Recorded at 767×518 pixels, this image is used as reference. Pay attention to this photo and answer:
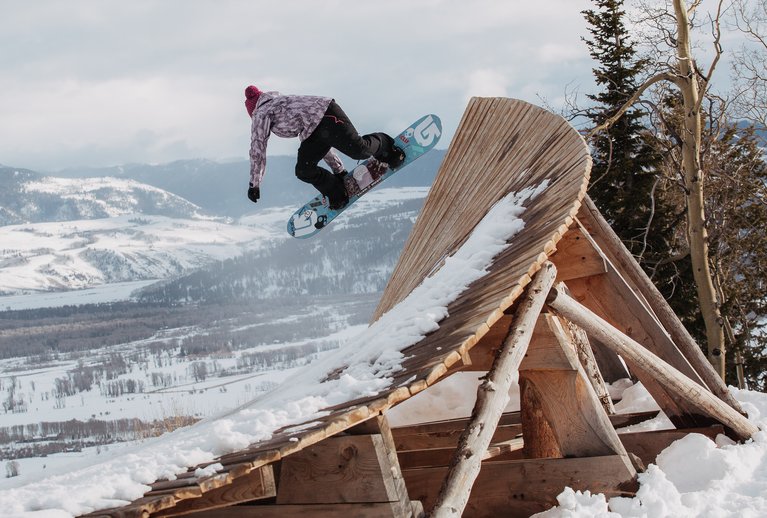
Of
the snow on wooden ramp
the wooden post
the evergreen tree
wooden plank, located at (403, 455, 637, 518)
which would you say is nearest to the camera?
the snow on wooden ramp

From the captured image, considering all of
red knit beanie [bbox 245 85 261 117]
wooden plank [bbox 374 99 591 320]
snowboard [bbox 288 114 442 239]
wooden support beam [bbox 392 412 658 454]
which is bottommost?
wooden support beam [bbox 392 412 658 454]

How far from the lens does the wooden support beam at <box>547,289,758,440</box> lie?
15.5ft

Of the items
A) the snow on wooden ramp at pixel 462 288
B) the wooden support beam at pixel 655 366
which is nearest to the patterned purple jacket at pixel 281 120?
the snow on wooden ramp at pixel 462 288

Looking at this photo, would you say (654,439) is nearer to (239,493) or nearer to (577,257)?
(577,257)

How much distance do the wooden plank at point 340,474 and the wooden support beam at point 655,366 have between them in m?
1.67

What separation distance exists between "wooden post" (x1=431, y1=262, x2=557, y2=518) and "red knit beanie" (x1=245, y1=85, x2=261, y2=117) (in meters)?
5.36

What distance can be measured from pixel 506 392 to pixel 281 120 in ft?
18.2

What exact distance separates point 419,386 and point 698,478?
229cm

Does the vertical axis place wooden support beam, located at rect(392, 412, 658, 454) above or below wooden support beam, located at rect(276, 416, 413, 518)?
below

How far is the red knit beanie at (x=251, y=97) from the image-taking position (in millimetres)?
9008

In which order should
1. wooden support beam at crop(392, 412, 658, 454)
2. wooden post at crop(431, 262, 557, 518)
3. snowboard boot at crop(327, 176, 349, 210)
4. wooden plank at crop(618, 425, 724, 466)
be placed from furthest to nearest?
snowboard boot at crop(327, 176, 349, 210) < wooden support beam at crop(392, 412, 658, 454) < wooden plank at crop(618, 425, 724, 466) < wooden post at crop(431, 262, 557, 518)

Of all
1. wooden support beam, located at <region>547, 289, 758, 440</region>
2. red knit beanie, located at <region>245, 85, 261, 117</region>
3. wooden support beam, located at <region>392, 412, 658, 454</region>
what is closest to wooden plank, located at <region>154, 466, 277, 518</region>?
wooden support beam, located at <region>547, 289, 758, 440</region>

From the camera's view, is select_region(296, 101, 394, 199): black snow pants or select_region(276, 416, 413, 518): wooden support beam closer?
select_region(276, 416, 413, 518): wooden support beam

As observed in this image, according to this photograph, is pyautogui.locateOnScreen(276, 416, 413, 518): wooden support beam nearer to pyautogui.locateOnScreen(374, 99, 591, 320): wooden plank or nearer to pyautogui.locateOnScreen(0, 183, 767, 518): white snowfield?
pyautogui.locateOnScreen(0, 183, 767, 518): white snowfield
